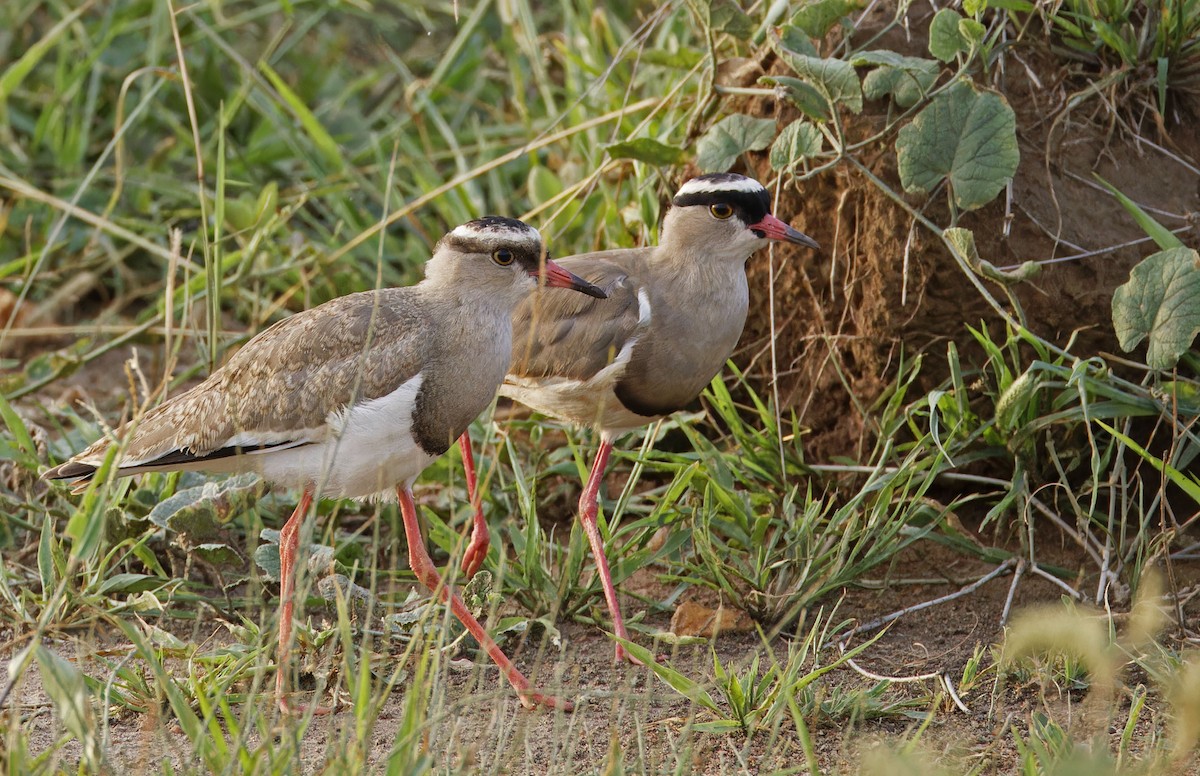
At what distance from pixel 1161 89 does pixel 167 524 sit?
136 inches

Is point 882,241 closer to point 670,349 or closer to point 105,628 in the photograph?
point 670,349

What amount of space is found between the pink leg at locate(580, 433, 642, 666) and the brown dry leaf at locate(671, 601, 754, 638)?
0.18m

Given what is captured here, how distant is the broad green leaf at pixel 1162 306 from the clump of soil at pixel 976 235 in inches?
13.5

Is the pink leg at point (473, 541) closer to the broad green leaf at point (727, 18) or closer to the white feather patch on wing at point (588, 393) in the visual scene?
the white feather patch on wing at point (588, 393)

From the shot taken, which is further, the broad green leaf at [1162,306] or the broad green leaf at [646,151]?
the broad green leaf at [646,151]

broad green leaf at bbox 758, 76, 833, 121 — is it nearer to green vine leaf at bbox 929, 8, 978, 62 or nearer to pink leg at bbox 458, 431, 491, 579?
green vine leaf at bbox 929, 8, 978, 62

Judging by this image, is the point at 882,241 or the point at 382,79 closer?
the point at 882,241

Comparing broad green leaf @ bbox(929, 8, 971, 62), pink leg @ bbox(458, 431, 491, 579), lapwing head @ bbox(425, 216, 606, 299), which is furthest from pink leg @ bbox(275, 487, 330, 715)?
broad green leaf @ bbox(929, 8, 971, 62)

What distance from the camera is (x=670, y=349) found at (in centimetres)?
444

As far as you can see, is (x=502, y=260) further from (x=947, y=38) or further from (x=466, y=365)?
(x=947, y=38)

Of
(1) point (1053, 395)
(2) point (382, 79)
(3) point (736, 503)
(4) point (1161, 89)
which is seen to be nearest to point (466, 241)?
(3) point (736, 503)

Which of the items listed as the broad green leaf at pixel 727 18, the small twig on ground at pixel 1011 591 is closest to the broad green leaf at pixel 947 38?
the broad green leaf at pixel 727 18

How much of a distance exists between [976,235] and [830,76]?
719 mm

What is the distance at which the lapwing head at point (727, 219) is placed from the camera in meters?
4.44
